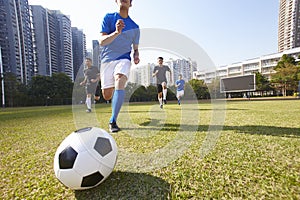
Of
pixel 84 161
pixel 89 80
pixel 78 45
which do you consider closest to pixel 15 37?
pixel 78 45

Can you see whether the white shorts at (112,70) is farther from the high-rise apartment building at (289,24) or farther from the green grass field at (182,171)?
the high-rise apartment building at (289,24)

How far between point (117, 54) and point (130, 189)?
177 cm

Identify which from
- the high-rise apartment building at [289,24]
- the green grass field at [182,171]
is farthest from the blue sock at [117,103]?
the high-rise apartment building at [289,24]

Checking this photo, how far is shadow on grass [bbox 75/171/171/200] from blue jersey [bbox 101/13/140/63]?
165cm

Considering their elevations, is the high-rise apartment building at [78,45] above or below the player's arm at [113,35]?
above

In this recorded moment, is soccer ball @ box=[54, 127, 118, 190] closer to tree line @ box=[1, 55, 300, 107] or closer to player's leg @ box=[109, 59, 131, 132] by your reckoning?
player's leg @ box=[109, 59, 131, 132]

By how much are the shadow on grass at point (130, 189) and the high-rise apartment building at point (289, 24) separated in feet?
182

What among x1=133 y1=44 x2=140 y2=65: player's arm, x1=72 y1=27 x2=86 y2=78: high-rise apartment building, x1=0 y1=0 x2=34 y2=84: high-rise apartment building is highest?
x1=0 y1=0 x2=34 y2=84: high-rise apartment building

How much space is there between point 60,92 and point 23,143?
92.9 feet

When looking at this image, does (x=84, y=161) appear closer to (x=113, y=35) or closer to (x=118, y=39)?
(x=113, y=35)

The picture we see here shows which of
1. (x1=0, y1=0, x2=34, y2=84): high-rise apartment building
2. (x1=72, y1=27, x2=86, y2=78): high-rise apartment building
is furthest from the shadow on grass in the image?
(x1=0, y1=0, x2=34, y2=84): high-rise apartment building

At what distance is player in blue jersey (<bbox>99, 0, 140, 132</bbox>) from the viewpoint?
205cm

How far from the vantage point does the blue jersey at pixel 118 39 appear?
6.84 feet

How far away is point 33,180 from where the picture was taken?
995 millimetres
